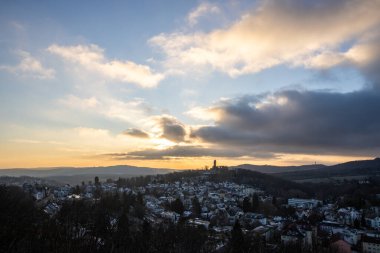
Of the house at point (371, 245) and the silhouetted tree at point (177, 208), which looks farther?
the silhouetted tree at point (177, 208)

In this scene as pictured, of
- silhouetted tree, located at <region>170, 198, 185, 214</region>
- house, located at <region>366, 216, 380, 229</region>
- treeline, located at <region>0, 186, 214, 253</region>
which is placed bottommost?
house, located at <region>366, 216, 380, 229</region>

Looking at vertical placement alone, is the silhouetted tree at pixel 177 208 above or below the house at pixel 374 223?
above

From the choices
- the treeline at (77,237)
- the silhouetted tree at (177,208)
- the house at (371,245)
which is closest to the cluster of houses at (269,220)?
the house at (371,245)

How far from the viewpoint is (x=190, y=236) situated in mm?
41125

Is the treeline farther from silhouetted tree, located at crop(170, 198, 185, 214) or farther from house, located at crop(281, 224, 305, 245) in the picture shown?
silhouetted tree, located at crop(170, 198, 185, 214)

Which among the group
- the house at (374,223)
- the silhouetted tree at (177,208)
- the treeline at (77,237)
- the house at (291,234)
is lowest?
the house at (374,223)

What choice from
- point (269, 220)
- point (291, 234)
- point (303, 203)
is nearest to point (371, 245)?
point (291, 234)

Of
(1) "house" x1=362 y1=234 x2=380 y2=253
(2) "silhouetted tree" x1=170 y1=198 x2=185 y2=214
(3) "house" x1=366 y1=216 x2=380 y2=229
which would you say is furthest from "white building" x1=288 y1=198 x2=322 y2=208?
(1) "house" x1=362 y1=234 x2=380 y2=253

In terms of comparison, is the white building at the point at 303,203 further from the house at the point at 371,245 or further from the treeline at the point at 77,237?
the treeline at the point at 77,237

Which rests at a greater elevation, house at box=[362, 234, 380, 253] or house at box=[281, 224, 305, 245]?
house at box=[281, 224, 305, 245]

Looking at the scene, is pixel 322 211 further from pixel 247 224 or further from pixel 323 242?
pixel 323 242

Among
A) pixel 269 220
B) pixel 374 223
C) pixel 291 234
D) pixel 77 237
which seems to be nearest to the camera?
pixel 77 237

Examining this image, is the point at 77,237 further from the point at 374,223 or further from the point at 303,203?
the point at 303,203

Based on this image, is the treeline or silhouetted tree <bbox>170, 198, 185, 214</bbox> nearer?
the treeline
